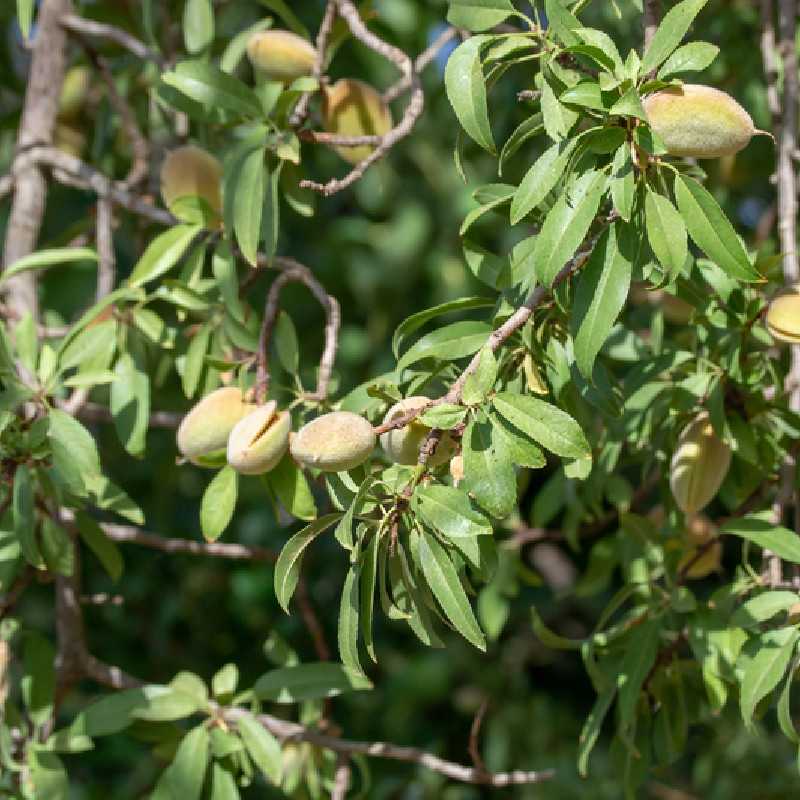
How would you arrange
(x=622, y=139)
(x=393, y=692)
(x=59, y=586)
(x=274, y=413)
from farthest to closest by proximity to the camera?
(x=393, y=692), (x=59, y=586), (x=274, y=413), (x=622, y=139)

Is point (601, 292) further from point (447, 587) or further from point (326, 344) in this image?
point (326, 344)

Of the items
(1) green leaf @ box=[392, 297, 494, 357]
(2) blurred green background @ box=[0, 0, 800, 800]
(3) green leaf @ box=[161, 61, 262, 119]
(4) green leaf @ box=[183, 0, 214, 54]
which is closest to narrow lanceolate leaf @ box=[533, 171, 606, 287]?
(1) green leaf @ box=[392, 297, 494, 357]

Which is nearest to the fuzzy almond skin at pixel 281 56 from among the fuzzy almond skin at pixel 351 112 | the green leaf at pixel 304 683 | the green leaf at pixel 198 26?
the fuzzy almond skin at pixel 351 112

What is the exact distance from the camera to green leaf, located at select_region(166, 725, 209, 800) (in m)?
1.12

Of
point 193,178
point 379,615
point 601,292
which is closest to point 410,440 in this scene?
point 601,292

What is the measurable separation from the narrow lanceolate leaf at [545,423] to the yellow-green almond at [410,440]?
5cm

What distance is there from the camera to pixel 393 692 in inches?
80.9

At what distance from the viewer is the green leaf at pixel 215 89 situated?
3.73 feet

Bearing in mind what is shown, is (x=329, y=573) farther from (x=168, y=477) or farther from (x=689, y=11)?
(x=689, y=11)

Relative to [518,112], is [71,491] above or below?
below

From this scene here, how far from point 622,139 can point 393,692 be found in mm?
1405

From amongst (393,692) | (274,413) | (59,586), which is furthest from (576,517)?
(393,692)

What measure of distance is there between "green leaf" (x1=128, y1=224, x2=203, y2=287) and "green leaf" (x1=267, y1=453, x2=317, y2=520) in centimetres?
25

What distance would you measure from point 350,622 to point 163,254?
0.50 meters
